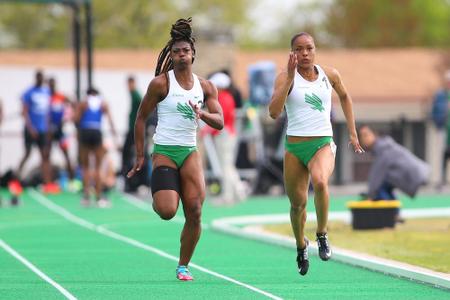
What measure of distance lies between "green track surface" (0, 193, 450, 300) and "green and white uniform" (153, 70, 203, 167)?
119 cm

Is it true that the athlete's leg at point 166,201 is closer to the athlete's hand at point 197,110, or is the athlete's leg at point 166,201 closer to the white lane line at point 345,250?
the athlete's hand at point 197,110

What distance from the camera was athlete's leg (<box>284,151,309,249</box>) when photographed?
13.2 meters

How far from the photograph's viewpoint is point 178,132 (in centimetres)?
1273

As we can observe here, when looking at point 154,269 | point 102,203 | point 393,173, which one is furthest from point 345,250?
point 102,203

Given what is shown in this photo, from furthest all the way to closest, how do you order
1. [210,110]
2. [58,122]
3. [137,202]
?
[58,122]
[137,202]
[210,110]

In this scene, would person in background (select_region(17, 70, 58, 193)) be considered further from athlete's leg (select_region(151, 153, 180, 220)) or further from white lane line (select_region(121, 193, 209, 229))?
athlete's leg (select_region(151, 153, 180, 220))

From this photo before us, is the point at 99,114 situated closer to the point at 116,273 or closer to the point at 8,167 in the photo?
the point at 8,167

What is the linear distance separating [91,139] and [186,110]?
13207 millimetres

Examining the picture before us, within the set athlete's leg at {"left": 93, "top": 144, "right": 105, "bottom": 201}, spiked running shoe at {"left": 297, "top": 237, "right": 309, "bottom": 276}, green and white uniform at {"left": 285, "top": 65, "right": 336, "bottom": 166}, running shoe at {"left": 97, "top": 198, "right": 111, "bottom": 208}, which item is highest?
green and white uniform at {"left": 285, "top": 65, "right": 336, "bottom": 166}

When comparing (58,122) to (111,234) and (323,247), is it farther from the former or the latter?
(323,247)

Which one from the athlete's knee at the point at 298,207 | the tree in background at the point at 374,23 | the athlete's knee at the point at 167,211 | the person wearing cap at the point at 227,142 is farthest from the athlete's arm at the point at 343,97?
the tree in background at the point at 374,23

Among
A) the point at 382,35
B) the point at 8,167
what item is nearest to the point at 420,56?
the point at 382,35

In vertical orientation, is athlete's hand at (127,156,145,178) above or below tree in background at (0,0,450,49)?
above

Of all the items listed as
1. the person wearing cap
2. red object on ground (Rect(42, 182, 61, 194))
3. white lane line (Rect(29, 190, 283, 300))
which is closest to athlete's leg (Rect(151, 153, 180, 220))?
white lane line (Rect(29, 190, 283, 300))
